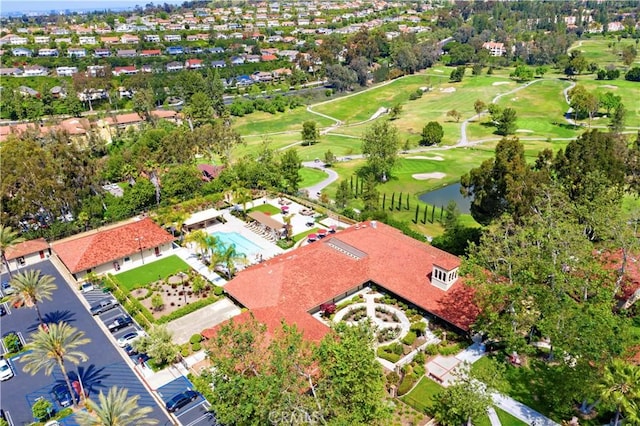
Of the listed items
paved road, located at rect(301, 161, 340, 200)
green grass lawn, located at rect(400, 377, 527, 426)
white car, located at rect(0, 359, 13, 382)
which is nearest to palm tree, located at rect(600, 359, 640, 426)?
green grass lawn, located at rect(400, 377, 527, 426)

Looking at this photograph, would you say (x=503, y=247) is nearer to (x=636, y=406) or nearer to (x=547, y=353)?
(x=547, y=353)

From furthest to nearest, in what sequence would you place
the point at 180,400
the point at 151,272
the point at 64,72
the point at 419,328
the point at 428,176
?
the point at 64,72 < the point at 428,176 < the point at 151,272 < the point at 419,328 < the point at 180,400

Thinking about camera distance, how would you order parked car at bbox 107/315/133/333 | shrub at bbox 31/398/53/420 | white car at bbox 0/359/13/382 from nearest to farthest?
shrub at bbox 31/398/53/420 → white car at bbox 0/359/13/382 → parked car at bbox 107/315/133/333

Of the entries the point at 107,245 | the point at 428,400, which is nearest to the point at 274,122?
the point at 107,245

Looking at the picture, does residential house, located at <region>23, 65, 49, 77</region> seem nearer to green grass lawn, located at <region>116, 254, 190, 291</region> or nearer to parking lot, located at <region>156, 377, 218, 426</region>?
green grass lawn, located at <region>116, 254, 190, 291</region>

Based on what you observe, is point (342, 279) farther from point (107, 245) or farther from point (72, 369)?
point (107, 245)
